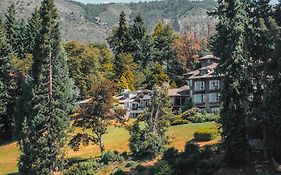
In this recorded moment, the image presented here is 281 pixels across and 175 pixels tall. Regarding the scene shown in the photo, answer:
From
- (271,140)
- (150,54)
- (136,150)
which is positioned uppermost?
(150,54)

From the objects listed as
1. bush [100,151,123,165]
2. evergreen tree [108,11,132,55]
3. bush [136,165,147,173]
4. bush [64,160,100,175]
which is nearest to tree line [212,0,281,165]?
bush [136,165,147,173]

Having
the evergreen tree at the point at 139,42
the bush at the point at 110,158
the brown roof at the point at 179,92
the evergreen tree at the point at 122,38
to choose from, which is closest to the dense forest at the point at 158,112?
the bush at the point at 110,158

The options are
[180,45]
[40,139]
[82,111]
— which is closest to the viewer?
[40,139]

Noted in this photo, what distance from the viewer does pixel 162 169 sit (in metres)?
38.4

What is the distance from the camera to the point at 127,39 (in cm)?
10550

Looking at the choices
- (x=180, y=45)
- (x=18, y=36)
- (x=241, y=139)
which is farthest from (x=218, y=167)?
(x=18, y=36)

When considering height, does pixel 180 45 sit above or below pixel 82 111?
above

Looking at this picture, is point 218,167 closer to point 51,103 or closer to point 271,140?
point 271,140

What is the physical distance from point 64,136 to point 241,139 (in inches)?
899

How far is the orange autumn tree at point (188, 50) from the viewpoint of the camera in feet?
331

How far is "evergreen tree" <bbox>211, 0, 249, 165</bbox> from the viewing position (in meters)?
34.6

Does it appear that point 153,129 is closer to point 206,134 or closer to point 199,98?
point 206,134

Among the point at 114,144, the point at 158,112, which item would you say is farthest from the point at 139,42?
the point at 158,112

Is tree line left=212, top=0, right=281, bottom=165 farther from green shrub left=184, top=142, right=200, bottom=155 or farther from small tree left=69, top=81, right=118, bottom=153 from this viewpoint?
small tree left=69, top=81, right=118, bottom=153
